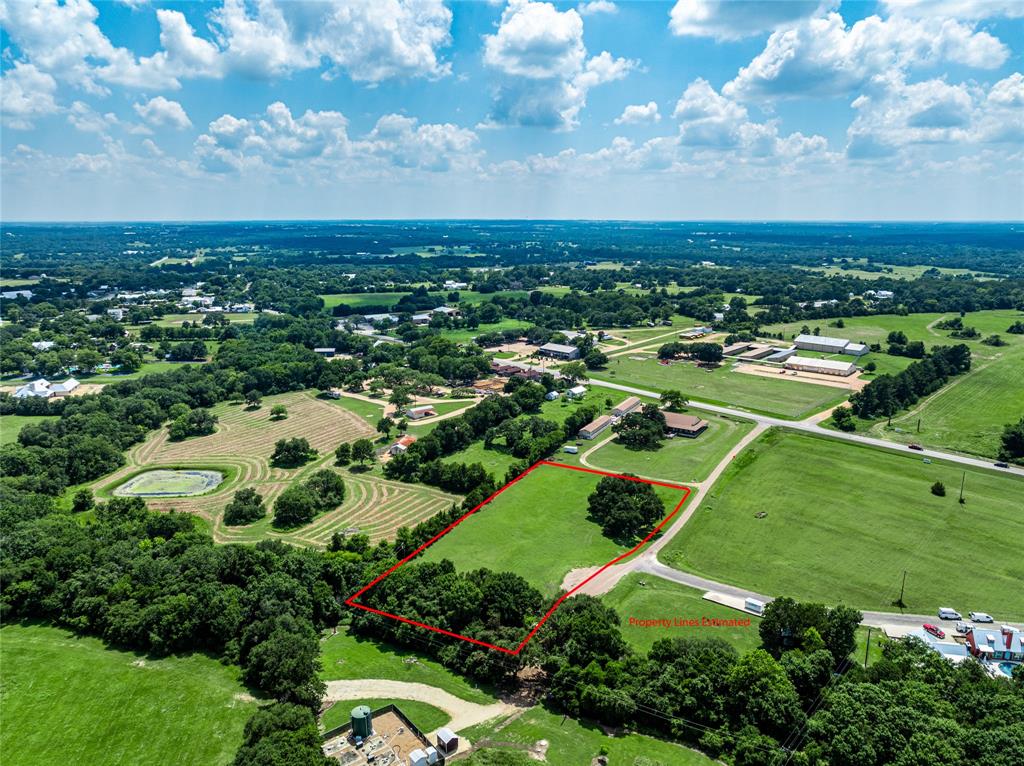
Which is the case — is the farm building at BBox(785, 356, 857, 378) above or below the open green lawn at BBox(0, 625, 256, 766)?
above

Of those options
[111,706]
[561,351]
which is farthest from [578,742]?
[561,351]

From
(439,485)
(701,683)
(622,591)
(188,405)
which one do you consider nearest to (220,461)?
(188,405)

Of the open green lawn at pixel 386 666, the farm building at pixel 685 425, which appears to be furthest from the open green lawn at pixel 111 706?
the farm building at pixel 685 425

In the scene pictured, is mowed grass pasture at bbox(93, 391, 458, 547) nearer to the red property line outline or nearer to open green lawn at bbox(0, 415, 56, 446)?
the red property line outline

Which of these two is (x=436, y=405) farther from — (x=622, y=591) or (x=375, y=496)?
(x=622, y=591)

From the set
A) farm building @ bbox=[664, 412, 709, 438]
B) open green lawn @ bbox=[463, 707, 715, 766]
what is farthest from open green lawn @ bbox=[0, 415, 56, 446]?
farm building @ bbox=[664, 412, 709, 438]

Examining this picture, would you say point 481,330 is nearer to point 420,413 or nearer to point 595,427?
point 420,413

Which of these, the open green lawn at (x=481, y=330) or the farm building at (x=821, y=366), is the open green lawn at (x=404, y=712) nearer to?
the farm building at (x=821, y=366)
